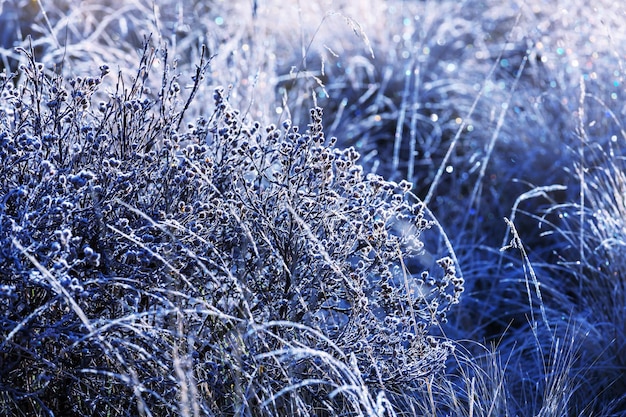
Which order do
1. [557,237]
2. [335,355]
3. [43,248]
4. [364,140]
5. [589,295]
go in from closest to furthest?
[43,248], [335,355], [589,295], [557,237], [364,140]

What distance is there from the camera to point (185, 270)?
2270 mm

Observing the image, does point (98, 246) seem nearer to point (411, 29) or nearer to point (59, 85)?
point (59, 85)

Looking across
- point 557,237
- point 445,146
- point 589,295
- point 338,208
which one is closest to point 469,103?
point 445,146

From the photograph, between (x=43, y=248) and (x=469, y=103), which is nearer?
(x=43, y=248)

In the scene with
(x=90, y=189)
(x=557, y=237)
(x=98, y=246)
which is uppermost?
(x=90, y=189)

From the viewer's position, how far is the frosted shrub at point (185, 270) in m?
2.09

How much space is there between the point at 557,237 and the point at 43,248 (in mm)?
2507

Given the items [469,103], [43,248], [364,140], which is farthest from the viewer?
[469,103]

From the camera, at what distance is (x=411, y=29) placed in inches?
230

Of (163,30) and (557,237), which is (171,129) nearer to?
(557,237)

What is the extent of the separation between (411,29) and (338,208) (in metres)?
3.74

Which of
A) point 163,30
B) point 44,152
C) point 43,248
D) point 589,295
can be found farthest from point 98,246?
point 163,30

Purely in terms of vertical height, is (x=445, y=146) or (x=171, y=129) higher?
(x=171, y=129)

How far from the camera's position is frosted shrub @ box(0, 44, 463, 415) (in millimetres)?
2086
